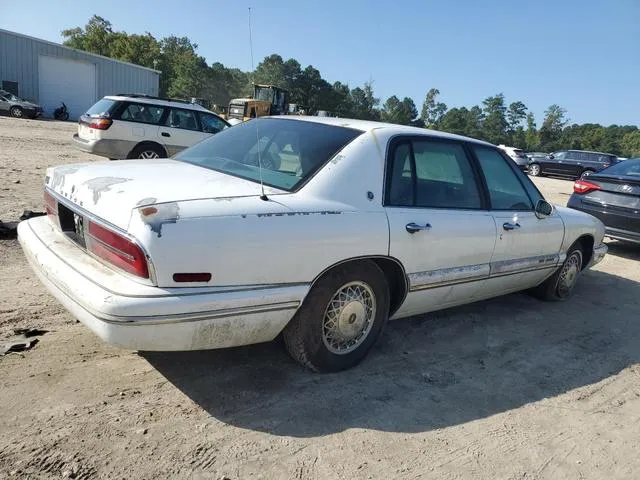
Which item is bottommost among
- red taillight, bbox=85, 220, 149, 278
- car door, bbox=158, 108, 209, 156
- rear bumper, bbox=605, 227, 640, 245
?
rear bumper, bbox=605, 227, 640, 245

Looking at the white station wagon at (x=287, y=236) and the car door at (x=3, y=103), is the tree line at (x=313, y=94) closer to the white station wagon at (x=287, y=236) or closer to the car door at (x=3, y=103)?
the car door at (x=3, y=103)

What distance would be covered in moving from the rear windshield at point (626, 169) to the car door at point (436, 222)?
17.4ft

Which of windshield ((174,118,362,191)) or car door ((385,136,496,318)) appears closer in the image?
windshield ((174,118,362,191))

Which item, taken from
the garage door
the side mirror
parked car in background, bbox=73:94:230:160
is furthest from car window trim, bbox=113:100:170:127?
the garage door

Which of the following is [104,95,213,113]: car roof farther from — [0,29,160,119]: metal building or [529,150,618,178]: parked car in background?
[0,29,160,119]: metal building

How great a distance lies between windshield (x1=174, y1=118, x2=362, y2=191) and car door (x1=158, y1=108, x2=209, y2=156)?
716 cm

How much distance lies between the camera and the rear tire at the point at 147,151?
1041 centimetres

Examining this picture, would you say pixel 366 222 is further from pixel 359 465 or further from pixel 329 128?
pixel 359 465

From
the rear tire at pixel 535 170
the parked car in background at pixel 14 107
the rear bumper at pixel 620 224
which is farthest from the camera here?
the parked car in background at pixel 14 107

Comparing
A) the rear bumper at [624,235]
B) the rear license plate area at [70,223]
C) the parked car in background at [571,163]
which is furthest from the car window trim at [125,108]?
the parked car in background at [571,163]

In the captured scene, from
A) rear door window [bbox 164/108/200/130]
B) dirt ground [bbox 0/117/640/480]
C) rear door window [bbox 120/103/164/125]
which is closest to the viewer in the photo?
dirt ground [bbox 0/117/640/480]

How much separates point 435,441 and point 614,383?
5.67 feet

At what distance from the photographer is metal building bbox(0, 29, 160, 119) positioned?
35.4 m

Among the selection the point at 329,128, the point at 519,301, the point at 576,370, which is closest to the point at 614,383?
the point at 576,370
